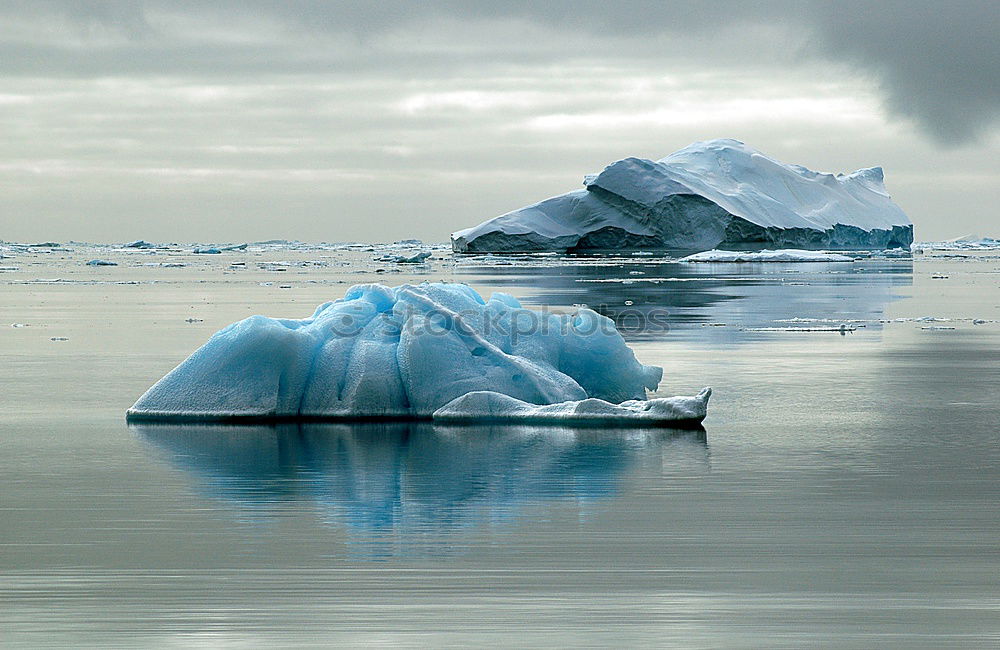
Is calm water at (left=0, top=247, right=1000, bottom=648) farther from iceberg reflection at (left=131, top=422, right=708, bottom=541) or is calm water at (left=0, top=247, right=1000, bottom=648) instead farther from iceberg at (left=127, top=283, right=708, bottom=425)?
iceberg at (left=127, top=283, right=708, bottom=425)

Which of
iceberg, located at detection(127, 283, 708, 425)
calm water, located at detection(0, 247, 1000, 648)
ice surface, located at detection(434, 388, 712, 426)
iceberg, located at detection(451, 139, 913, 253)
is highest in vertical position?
iceberg, located at detection(451, 139, 913, 253)

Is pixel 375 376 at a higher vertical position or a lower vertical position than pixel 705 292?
higher

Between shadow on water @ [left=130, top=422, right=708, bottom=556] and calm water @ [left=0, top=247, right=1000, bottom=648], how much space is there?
0.02m

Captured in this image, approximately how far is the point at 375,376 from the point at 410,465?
169cm

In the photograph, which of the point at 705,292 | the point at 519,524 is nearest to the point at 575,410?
the point at 519,524

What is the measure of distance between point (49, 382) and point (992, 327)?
10.8 meters

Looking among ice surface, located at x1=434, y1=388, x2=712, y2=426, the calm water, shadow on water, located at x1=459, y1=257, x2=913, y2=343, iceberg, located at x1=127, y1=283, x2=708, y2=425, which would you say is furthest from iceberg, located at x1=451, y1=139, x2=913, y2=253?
ice surface, located at x1=434, y1=388, x2=712, y2=426

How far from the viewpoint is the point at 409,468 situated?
257 inches

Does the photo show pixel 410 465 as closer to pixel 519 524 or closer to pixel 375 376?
pixel 519 524

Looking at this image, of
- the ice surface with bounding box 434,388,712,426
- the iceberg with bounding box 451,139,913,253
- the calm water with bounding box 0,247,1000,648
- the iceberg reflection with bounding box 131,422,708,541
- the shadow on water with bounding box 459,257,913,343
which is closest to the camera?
the calm water with bounding box 0,247,1000,648

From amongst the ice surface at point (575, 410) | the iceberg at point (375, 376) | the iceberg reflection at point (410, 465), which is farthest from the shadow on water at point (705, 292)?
the iceberg reflection at point (410, 465)

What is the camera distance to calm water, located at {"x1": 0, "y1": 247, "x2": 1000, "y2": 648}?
392cm

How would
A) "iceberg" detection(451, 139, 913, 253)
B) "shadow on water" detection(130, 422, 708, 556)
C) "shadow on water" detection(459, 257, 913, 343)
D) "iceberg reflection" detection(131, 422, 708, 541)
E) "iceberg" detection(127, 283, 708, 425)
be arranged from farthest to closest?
"iceberg" detection(451, 139, 913, 253) → "shadow on water" detection(459, 257, 913, 343) → "iceberg" detection(127, 283, 708, 425) → "iceberg reflection" detection(131, 422, 708, 541) → "shadow on water" detection(130, 422, 708, 556)

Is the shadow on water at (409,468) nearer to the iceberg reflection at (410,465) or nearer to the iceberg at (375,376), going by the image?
the iceberg reflection at (410,465)
